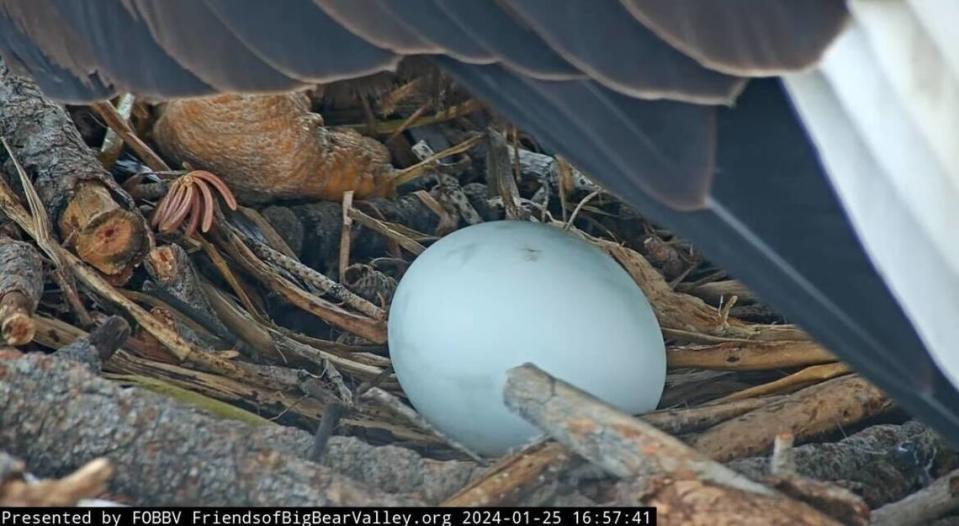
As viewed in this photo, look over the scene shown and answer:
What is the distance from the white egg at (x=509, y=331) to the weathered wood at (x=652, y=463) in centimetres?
16

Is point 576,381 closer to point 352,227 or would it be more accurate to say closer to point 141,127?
point 352,227

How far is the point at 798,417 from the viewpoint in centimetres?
169

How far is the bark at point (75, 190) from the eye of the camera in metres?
1.90

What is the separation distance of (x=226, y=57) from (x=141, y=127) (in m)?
0.78

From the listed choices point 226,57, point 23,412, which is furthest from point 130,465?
point 226,57

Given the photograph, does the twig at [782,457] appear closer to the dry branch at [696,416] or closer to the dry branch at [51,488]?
the dry branch at [696,416]

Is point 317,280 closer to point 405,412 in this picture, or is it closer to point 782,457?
point 405,412

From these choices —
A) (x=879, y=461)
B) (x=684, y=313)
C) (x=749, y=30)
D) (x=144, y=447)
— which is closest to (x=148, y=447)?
(x=144, y=447)

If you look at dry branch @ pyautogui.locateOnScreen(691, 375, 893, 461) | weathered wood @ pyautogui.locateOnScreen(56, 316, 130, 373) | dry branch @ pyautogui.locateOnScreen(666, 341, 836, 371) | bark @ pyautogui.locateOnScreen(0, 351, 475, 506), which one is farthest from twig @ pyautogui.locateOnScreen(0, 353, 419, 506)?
dry branch @ pyautogui.locateOnScreen(666, 341, 836, 371)

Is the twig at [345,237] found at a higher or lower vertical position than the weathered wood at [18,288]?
lower

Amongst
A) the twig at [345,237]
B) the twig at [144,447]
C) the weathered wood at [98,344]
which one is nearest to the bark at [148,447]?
the twig at [144,447]

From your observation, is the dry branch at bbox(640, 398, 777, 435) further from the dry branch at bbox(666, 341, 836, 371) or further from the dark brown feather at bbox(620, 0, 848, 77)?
the dark brown feather at bbox(620, 0, 848, 77)

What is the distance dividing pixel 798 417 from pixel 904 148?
0.47m

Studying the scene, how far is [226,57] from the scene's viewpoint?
1.51 meters
